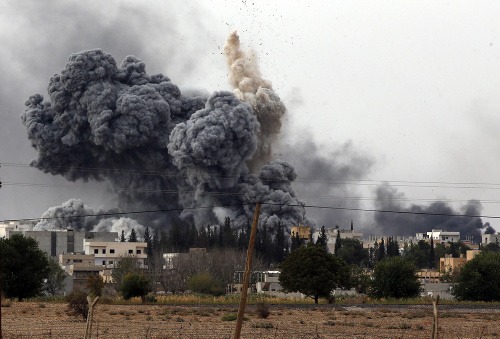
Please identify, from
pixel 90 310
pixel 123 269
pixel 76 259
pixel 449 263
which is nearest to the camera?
pixel 90 310

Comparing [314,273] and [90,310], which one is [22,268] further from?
[90,310]

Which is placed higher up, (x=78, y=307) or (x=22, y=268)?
(x=22, y=268)

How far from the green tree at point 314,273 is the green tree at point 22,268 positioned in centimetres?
1618

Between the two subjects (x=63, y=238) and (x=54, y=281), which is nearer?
(x=54, y=281)

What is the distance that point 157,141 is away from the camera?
5394 inches

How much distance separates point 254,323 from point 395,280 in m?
34.3

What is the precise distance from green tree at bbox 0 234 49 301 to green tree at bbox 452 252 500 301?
2889 cm

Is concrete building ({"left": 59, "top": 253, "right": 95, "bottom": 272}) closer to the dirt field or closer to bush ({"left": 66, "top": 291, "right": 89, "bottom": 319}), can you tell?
the dirt field

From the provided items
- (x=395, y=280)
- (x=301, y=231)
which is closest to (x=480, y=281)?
(x=395, y=280)

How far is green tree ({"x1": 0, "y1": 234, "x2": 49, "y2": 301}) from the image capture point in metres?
69.1

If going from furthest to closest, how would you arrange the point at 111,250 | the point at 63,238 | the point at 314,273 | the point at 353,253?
1. the point at 353,253
2. the point at 63,238
3. the point at 111,250
4. the point at 314,273

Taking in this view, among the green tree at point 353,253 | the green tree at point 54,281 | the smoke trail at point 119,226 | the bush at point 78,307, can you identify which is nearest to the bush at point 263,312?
the bush at point 78,307

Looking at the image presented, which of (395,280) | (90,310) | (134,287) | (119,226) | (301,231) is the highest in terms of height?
(119,226)

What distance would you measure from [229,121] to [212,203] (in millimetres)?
13809
